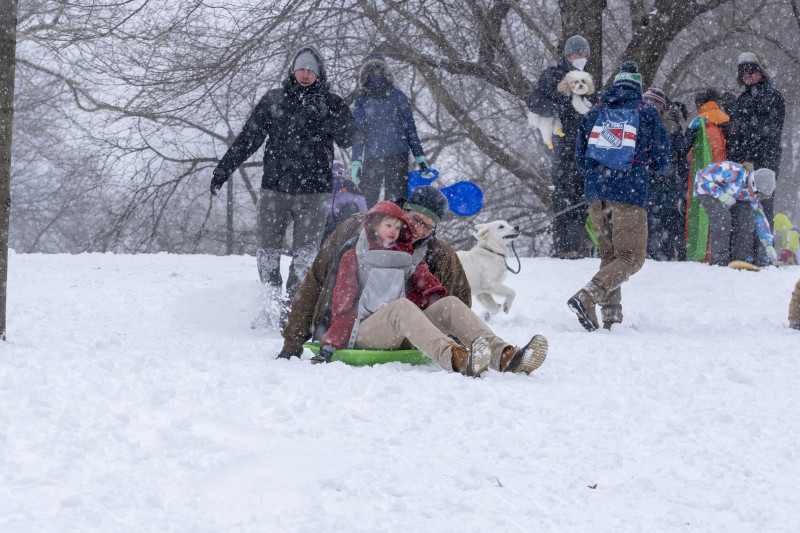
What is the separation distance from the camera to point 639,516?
217 centimetres

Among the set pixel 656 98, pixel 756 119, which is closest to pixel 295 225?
pixel 656 98

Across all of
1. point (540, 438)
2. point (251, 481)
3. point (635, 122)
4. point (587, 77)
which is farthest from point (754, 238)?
point (251, 481)

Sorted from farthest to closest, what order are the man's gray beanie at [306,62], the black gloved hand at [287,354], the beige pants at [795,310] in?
the beige pants at [795,310], the man's gray beanie at [306,62], the black gloved hand at [287,354]

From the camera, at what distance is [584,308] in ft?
19.3

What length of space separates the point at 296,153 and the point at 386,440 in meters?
3.53

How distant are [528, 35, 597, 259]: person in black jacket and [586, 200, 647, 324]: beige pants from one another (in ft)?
10.1

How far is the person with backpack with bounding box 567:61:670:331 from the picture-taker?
5.95m

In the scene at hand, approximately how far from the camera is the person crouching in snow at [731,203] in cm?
942

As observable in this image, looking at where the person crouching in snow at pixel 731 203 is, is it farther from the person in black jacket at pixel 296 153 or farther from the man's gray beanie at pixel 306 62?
the man's gray beanie at pixel 306 62

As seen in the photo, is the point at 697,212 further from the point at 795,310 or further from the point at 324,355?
the point at 324,355

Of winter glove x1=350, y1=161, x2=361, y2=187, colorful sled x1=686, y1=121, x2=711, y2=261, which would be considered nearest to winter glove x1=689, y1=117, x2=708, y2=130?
colorful sled x1=686, y1=121, x2=711, y2=261

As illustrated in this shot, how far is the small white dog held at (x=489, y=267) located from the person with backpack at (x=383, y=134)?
33.7 inches

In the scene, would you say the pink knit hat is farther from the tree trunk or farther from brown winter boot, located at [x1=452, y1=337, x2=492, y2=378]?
the tree trunk

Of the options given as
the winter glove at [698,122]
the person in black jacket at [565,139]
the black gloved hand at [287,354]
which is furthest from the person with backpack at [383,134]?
the winter glove at [698,122]
